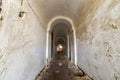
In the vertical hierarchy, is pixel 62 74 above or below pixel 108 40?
below

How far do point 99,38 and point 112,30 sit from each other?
0.51 meters

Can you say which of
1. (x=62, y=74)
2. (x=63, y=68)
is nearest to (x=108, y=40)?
(x=62, y=74)

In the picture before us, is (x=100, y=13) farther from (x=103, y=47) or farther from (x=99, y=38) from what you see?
(x=103, y=47)

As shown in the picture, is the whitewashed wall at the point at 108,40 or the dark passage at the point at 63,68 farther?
the dark passage at the point at 63,68

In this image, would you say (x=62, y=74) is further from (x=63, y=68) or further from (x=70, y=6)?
(x=70, y=6)

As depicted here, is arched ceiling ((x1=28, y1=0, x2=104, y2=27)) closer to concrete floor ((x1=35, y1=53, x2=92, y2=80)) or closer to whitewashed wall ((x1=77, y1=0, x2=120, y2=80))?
whitewashed wall ((x1=77, y1=0, x2=120, y2=80))

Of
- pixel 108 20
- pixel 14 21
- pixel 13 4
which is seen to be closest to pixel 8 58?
pixel 14 21

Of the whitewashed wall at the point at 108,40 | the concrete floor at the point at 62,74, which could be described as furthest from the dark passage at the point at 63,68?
the whitewashed wall at the point at 108,40

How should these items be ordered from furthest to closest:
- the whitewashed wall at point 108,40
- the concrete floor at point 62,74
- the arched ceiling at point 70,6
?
1. the concrete floor at point 62,74
2. the arched ceiling at point 70,6
3. the whitewashed wall at point 108,40

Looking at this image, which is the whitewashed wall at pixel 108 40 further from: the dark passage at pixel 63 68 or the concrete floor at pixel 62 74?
the dark passage at pixel 63 68

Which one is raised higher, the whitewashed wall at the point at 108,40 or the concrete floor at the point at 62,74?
the whitewashed wall at the point at 108,40

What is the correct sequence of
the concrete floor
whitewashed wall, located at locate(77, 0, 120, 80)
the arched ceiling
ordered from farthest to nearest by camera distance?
the concrete floor < the arched ceiling < whitewashed wall, located at locate(77, 0, 120, 80)

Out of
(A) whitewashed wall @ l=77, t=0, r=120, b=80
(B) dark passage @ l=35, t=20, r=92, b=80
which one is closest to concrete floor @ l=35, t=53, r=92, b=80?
(B) dark passage @ l=35, t=20, r=92, b=80

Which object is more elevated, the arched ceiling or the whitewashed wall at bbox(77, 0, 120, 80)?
the arched ceiling
